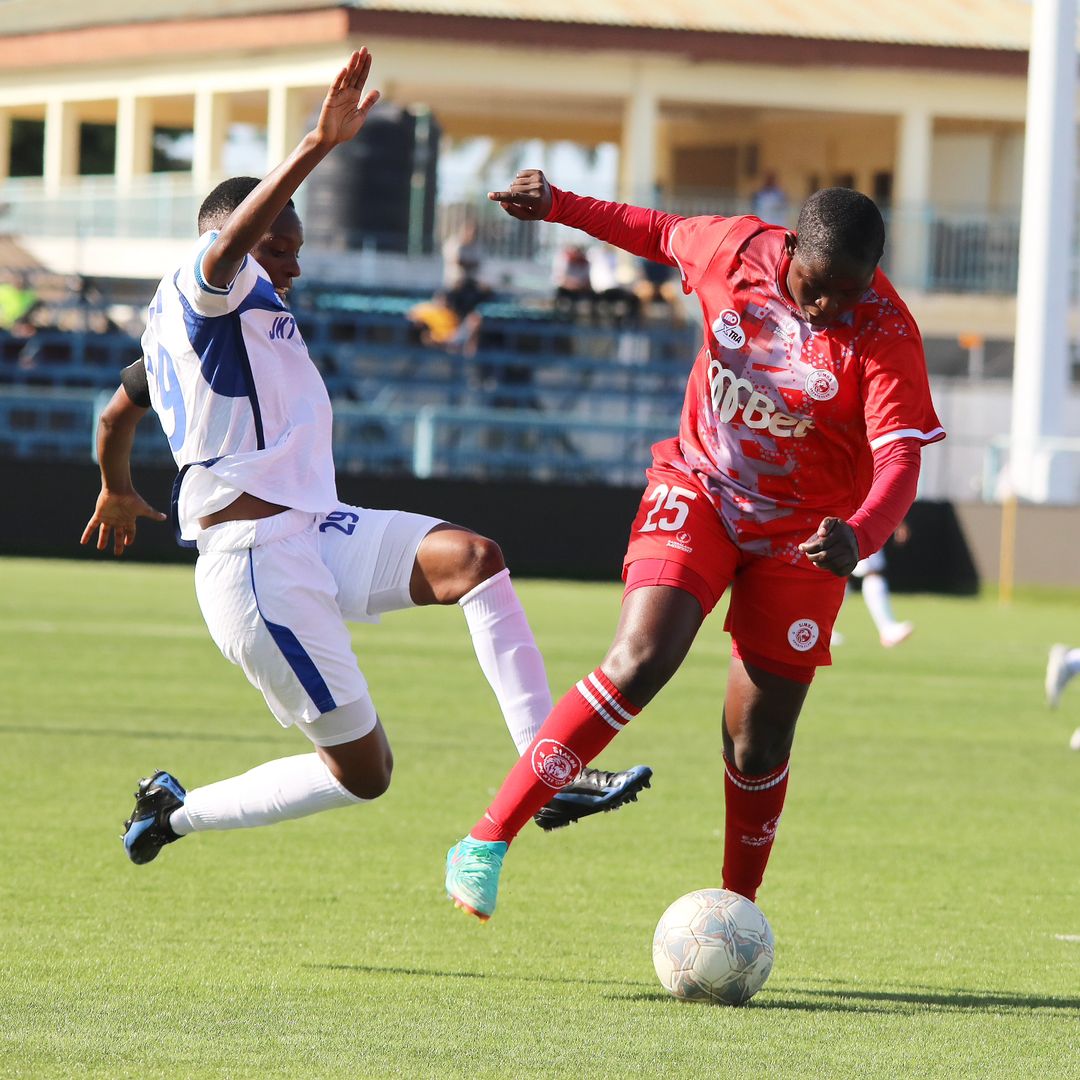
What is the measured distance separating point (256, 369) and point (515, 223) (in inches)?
1011

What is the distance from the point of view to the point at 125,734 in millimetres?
10250

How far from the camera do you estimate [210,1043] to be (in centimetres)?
457

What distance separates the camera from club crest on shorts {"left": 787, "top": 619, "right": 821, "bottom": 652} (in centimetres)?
563

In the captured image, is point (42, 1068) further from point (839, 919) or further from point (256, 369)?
point (839, 919)

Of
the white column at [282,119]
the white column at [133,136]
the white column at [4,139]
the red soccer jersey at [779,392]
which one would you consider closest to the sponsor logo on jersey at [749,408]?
the red soccer jersey at [779,392]

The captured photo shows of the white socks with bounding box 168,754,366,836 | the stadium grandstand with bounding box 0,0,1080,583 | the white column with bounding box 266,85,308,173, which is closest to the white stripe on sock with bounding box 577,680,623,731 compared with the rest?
the white socks with bounding box 168,754,366,836

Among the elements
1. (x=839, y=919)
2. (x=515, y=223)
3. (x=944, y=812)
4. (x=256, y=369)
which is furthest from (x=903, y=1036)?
(x=515, y=223)

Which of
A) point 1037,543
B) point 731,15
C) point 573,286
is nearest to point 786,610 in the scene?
point 1037,543

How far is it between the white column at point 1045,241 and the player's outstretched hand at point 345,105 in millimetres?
20814

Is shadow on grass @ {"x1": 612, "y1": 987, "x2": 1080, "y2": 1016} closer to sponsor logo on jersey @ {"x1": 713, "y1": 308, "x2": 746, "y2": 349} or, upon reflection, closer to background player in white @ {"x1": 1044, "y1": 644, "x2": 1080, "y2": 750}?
sponsor logo on jersey @ {"x1": 713, "y1": 308, "x2": 746, "y2": 349}

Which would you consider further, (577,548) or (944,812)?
(577,548)

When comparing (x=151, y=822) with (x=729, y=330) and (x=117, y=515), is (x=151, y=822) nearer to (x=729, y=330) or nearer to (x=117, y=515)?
(x=117, y=515)

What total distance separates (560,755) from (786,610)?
2.65 ft

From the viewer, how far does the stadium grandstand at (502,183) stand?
26.0m
